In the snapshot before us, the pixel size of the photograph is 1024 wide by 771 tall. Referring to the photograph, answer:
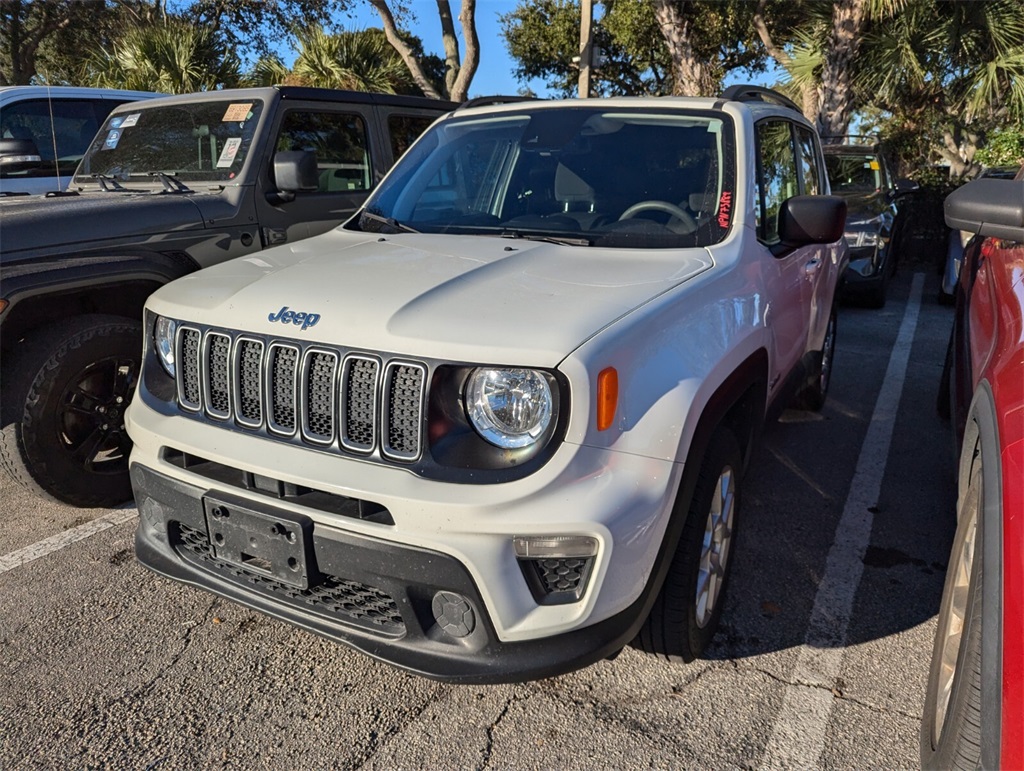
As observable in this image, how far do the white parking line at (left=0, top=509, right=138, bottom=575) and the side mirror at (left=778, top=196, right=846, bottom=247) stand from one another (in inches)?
125

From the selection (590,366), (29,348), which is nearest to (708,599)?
(590,366)

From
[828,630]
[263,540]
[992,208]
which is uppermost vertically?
[992,208]

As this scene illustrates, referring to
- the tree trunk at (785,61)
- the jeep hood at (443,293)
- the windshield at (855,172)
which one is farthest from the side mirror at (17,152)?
the tree trunk at (785,61)

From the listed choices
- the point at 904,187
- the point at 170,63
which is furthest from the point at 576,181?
Answer: the point at 170,63

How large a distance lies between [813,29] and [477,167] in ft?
40.2

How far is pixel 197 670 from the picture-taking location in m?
2.65

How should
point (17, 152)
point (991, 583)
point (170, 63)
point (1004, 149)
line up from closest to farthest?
point (991, 583) < point (17, 152) < point (170, 63) < point (1004, 149)

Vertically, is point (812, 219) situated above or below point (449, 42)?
below

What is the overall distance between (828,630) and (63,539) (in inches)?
127

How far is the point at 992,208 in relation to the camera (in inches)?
86.7

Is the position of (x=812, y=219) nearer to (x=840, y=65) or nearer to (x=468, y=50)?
Answer: (x=840, y=65)

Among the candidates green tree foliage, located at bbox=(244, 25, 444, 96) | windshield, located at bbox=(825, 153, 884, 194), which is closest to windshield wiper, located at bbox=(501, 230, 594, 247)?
windshield, located at bbox=(825, 153, 884, 194)

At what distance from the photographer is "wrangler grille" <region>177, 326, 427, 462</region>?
2055 mm

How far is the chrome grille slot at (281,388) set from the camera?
2.24 metres
